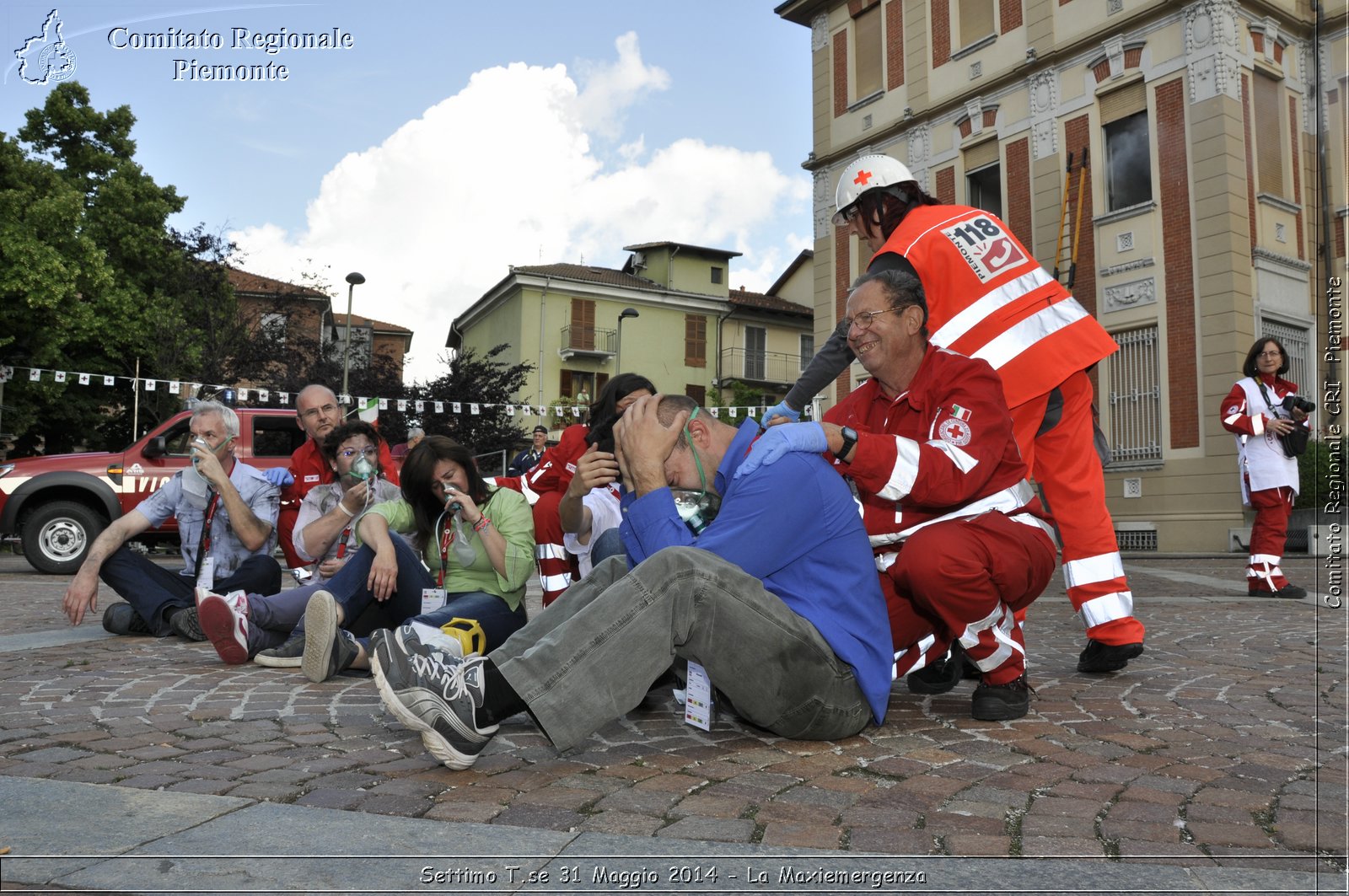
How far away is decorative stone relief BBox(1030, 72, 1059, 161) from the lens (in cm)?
2030

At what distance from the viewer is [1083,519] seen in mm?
4207

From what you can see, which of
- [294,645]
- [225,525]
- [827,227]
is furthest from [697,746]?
[827,227]

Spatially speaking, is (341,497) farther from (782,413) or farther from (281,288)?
(281,288)

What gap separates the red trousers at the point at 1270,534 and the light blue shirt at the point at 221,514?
701cm

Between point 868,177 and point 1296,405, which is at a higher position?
point 868,177

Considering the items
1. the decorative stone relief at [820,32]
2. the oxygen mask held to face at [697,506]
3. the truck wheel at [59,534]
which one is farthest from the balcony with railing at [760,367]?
the oxygen mask held to face at [697,506]

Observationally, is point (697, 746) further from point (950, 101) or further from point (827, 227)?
point (827, 227)

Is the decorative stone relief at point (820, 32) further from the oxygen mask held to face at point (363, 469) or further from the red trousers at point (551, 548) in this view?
the oxygen mask held to face at point (363, 469)

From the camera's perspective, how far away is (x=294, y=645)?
198 inches

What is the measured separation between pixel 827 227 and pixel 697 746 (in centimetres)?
2357

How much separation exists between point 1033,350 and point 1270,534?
535 centimetres

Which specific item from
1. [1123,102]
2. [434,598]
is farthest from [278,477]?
[1123,102]

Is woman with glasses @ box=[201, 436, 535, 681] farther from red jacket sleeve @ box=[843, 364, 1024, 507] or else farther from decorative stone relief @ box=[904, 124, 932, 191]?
decorative stone relief @ box=[904, 124, 932, 191]

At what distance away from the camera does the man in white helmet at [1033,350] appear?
4.06 metres
